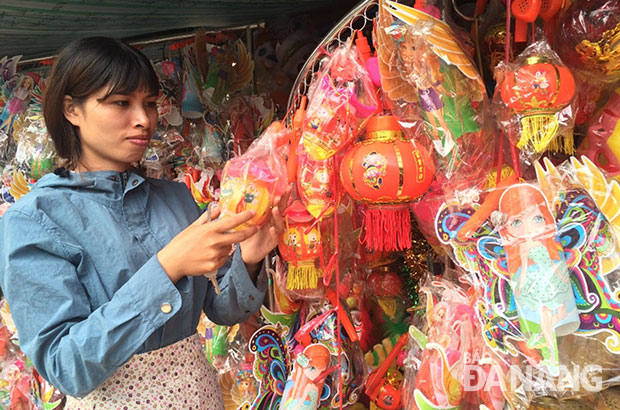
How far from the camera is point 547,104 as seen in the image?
91 centimetres

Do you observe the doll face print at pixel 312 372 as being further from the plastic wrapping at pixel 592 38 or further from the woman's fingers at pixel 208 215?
the plastic wrapping at pixel 592 38

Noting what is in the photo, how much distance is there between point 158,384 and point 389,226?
0.62m

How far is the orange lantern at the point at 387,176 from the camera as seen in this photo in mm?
1028

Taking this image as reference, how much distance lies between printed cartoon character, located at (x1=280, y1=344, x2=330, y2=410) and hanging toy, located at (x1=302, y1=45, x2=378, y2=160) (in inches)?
23.5

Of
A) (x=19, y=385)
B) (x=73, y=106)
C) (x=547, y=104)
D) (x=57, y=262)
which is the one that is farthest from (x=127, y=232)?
(x=19, y=385)

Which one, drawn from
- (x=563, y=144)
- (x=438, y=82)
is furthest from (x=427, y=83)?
(x=563, y=144)

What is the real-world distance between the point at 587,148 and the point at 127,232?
38.5 inches

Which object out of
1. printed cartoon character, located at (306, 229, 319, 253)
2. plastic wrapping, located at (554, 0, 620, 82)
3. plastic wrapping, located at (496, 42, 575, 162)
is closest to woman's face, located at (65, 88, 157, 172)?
printed cartoon character, located at (306, 229, 319, 253)

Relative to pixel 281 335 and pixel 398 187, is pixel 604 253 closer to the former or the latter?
pixel 398 187

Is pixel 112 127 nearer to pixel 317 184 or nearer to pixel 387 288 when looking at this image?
pixel 317 184

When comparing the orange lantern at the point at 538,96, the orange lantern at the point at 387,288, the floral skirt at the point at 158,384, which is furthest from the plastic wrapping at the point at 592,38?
the floral skirt at the point at 158,384

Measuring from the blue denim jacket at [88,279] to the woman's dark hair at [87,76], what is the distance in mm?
133

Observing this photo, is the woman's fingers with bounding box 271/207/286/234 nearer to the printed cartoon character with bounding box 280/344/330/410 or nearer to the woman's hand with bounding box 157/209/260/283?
the woman's hand with bounding box 157/209/260/283

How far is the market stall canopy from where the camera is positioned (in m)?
2.04
